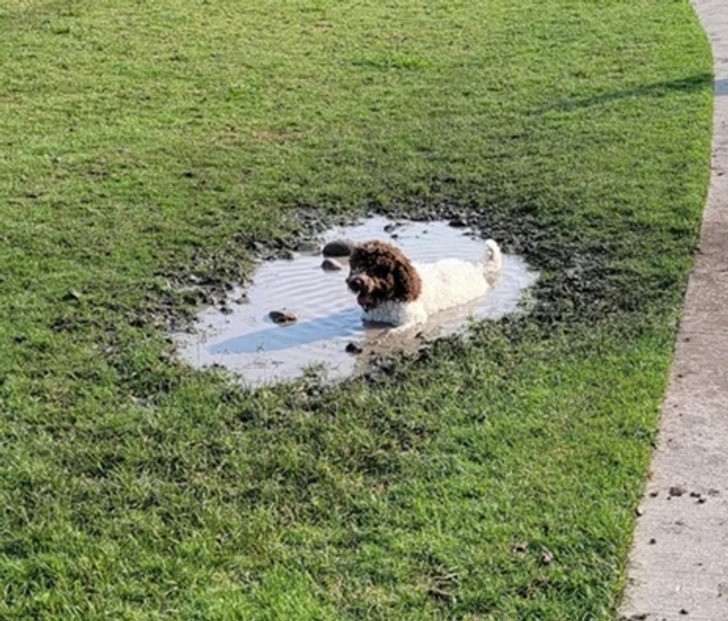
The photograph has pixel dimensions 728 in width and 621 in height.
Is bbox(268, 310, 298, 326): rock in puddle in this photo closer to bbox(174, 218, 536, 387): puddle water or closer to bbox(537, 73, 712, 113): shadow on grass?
bbox(174, 218, 536, 387): puddle water

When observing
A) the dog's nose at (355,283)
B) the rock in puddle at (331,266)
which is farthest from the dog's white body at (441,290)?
the rock in puddle at (331,266)

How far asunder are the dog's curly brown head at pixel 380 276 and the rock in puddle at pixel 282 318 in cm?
42

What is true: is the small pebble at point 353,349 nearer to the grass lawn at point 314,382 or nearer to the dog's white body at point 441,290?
the dog's white body at point 441,290

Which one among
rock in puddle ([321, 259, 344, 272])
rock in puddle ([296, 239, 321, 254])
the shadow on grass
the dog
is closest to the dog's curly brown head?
the dog

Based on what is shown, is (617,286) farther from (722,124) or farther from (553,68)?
(553,68)

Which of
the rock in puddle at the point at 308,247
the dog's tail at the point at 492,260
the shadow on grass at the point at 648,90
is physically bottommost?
the rock in puddle at the point at 308,247

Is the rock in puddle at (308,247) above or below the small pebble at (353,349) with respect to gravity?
above

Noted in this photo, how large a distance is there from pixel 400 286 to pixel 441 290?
33 centimetres

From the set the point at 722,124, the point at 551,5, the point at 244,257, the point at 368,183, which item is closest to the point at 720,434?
the point at 244,257

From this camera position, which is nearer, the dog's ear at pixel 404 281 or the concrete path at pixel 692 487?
the concrete path at pixel 692 487

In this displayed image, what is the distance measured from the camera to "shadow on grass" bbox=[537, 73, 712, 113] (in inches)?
444

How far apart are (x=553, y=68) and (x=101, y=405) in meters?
8.14

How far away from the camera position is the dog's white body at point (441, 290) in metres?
6.70

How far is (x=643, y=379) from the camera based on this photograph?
588cm
